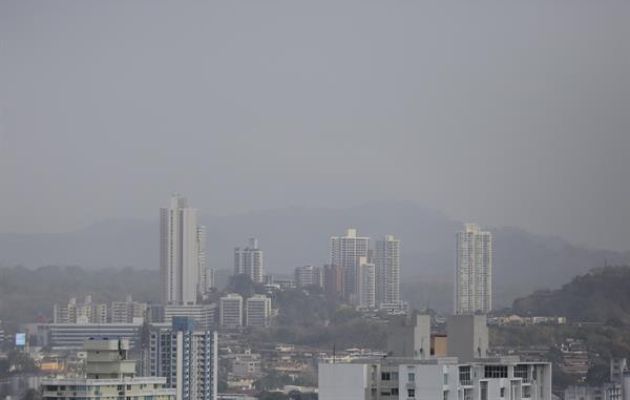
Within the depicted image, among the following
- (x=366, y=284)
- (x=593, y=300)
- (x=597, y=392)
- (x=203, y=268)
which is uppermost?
(x=203, y=268)

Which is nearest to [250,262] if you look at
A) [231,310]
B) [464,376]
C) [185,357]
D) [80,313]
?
[231,310]

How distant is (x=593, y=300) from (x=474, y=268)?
178cm

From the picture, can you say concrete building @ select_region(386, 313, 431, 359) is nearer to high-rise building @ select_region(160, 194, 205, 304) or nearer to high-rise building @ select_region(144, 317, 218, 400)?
high-rise building @ select_region(144, 317, 218, 400)

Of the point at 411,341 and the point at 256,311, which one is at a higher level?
the point at 256,311

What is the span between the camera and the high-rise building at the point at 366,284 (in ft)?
85.4

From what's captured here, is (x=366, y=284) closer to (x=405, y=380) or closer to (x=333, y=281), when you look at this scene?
(x=333, y=281)

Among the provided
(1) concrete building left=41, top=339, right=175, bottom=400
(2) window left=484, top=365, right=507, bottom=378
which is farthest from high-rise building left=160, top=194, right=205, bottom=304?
(2) window left=484, top=365, right=507, bottom=378

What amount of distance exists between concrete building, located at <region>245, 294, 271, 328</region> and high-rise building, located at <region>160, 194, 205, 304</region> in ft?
2.45

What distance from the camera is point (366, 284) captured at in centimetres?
2703

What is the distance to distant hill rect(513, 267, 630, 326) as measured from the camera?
925 inches

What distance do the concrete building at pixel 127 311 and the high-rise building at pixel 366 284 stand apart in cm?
255

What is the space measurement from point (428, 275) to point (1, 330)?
476 cm

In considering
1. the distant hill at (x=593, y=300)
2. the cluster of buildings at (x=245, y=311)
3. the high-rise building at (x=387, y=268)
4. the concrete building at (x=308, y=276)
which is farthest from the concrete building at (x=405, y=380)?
the cluster of buildings at (x=245, y=311)

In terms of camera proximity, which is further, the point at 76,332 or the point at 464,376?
the point at 76,332
